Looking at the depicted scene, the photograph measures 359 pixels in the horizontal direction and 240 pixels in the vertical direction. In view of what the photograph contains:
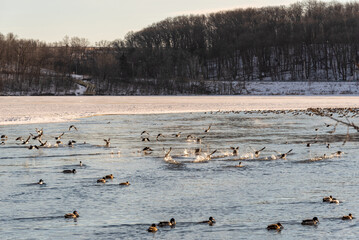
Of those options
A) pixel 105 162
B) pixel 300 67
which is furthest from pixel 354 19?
pixel 105 162

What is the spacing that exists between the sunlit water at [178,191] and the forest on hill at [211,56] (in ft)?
294

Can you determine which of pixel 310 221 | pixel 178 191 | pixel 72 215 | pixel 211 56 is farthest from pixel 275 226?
pixel 211 56

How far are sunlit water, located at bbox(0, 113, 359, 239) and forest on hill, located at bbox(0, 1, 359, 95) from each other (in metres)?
89.7

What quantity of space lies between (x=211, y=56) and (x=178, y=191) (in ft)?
440

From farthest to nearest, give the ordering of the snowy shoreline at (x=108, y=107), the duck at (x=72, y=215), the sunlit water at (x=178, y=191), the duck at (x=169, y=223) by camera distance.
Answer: the snowy shoreline at (x=108, y=107) < the duck at (x=72, y=215) < the duck at (x=169, y=223) < the sunlit water at (x=178, y=191)

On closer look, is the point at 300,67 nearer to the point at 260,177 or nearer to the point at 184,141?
the point at 184,141

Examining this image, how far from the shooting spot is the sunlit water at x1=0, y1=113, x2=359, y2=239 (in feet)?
35.4

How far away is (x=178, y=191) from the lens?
14.0 meters

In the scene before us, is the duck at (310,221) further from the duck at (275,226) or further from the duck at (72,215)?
the duck at (72,215)

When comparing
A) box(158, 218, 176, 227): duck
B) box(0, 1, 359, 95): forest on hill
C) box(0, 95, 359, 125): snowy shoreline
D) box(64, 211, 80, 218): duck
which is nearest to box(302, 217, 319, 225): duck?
box(158, 218, 176, 227): duck

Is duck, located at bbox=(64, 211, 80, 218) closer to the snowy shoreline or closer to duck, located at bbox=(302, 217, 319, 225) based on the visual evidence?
duck, located at bbox=(302, 217, 319, 225)

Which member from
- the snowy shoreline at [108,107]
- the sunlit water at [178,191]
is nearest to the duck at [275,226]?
the sunlit water at [178,191]

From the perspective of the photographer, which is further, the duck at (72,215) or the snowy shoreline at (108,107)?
the snowy shoreline at (108,107)

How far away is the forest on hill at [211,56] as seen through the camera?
12144 cm
